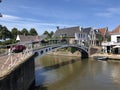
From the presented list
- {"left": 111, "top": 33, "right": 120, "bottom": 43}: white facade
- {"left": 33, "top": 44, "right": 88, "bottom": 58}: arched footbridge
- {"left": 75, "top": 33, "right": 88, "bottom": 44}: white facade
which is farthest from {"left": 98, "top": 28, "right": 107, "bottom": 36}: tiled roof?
{"left": 33, "top": 44, "right": 88, "bottom": 58}: arched footbridge

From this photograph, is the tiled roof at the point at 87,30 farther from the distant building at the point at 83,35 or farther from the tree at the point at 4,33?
the tree at the point at 4,33

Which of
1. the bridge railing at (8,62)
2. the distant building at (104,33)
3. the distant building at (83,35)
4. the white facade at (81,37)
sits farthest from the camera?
the distant building at (104,33)

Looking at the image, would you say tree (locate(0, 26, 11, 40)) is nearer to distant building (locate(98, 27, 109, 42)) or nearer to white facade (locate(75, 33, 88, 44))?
white facade (locate(75, 33, 88, 44))

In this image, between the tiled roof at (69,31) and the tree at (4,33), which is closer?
the tiled roof at (69,31)

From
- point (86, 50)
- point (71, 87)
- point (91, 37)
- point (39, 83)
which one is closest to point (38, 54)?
point (39, 83)

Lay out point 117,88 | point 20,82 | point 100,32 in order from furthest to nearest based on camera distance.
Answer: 1. point 100,32
2. point 117,88
3. point 20,82

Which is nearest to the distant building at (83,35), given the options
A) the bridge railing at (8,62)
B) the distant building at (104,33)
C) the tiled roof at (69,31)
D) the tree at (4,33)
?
the tiled roof at (69,31)

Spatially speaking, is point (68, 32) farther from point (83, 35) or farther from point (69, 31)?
point (83, 35)

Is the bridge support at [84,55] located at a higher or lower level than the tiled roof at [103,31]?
lower

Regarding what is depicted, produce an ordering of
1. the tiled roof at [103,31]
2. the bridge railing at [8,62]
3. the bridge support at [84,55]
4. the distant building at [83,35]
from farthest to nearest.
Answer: the tiled roof at [103,31] < the distant building at [83,35] < the bridge support at [84,55] < the bridge railing at [8,62]

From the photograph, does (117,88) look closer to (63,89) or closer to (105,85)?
(105,85)

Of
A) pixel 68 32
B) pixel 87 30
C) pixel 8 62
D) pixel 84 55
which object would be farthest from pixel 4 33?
pixel 8 62

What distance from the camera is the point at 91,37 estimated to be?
7681 cm

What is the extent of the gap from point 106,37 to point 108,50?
26849 mm
